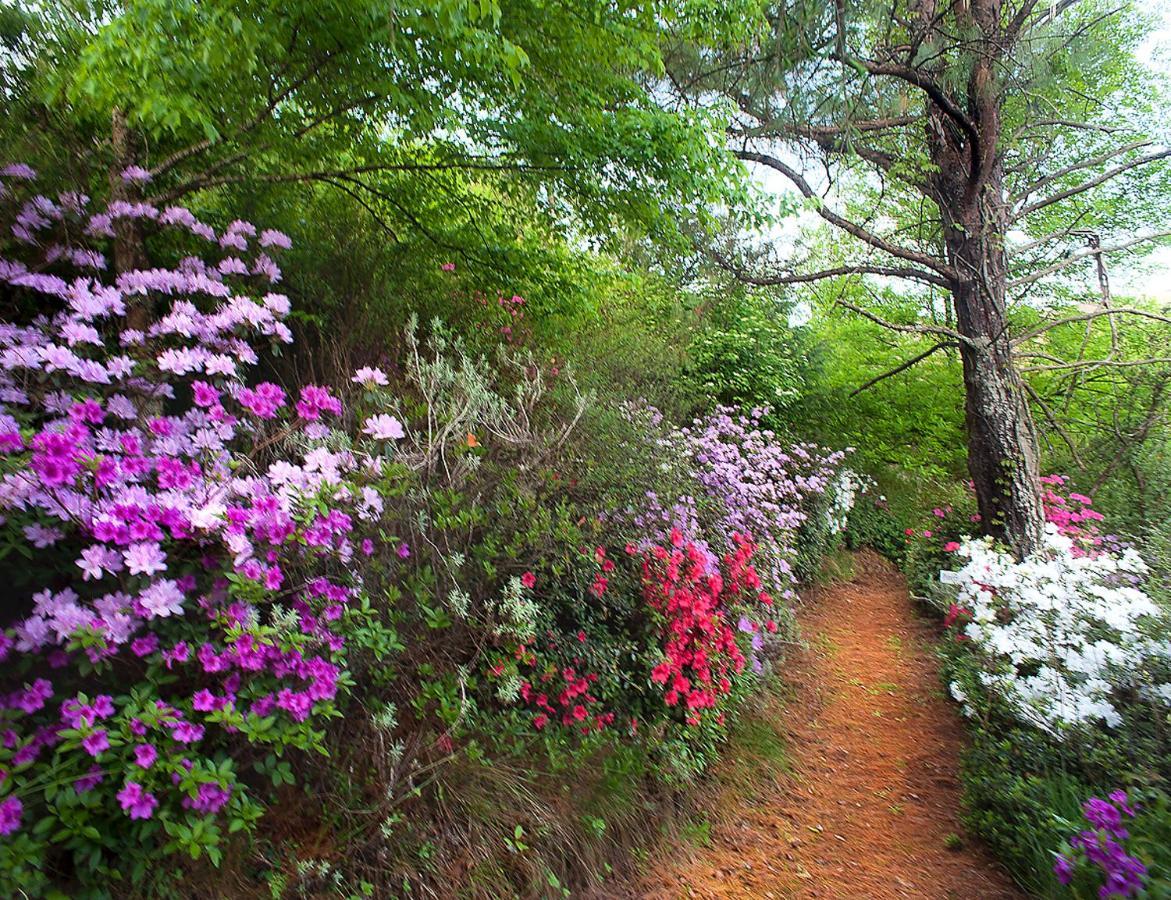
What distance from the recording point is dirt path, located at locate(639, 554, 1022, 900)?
11.4 ft

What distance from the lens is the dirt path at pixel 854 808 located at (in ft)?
11.4

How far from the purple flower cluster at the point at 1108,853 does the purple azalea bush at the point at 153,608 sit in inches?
99.2

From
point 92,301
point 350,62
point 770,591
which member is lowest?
point 770,591

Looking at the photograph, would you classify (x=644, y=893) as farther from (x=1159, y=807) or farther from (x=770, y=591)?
(x=770, y=591)

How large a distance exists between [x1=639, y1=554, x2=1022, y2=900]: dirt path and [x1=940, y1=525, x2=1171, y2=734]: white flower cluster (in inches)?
23.0

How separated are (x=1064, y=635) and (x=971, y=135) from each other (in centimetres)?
425

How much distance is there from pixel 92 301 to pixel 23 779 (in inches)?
62.4

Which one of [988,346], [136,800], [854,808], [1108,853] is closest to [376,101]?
[136,800]

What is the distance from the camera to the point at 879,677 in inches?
237

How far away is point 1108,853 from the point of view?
2.52m

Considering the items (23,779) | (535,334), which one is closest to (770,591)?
(535,334)

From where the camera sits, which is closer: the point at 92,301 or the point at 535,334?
the point at 92,301

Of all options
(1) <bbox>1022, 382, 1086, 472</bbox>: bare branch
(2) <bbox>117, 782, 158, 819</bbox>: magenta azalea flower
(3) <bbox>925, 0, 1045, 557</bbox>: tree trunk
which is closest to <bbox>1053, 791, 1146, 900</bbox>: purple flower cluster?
(2) <bbox>117, 782, 158, 819</bbox>: magenta azalea flower

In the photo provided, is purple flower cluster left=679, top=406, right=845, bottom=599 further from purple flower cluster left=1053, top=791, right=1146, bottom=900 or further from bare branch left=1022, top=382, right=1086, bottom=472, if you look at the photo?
purple flower cluster left=1053, top=791, right=1146, bottom=900
